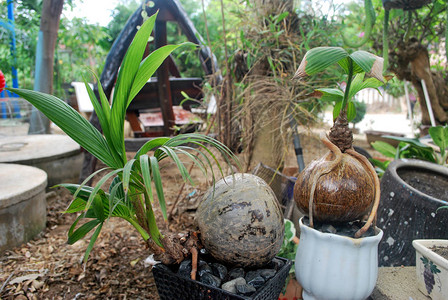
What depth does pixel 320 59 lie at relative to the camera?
1.10 meters

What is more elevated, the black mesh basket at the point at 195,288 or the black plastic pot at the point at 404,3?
the black plastic pot at the point at 404,3

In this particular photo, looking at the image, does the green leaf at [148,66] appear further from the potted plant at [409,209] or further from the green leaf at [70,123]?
the potted plant at [409,209]

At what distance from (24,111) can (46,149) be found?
101 inches

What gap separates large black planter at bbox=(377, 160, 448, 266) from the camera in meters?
1.61

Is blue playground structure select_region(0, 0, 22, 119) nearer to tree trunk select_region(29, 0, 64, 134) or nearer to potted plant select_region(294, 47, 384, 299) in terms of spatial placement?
tree trunk select_region(29, 0, 64, 134)

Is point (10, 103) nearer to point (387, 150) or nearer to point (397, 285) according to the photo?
point (387, 150)

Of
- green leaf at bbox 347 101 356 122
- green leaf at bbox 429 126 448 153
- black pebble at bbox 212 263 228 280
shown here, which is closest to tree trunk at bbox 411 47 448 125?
green leaf at bbox 429 126 448 153

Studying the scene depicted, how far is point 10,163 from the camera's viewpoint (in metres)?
2.96

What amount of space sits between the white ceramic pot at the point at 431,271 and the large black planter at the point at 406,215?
0.27 meters

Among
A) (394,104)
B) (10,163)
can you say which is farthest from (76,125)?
(394,104)

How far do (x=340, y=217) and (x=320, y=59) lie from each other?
0.62 meters

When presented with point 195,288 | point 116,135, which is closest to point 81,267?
point 195,288

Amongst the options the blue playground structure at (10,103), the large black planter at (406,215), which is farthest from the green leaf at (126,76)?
the blue playground structure at (10,103)

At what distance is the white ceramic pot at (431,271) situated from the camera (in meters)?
1.22
